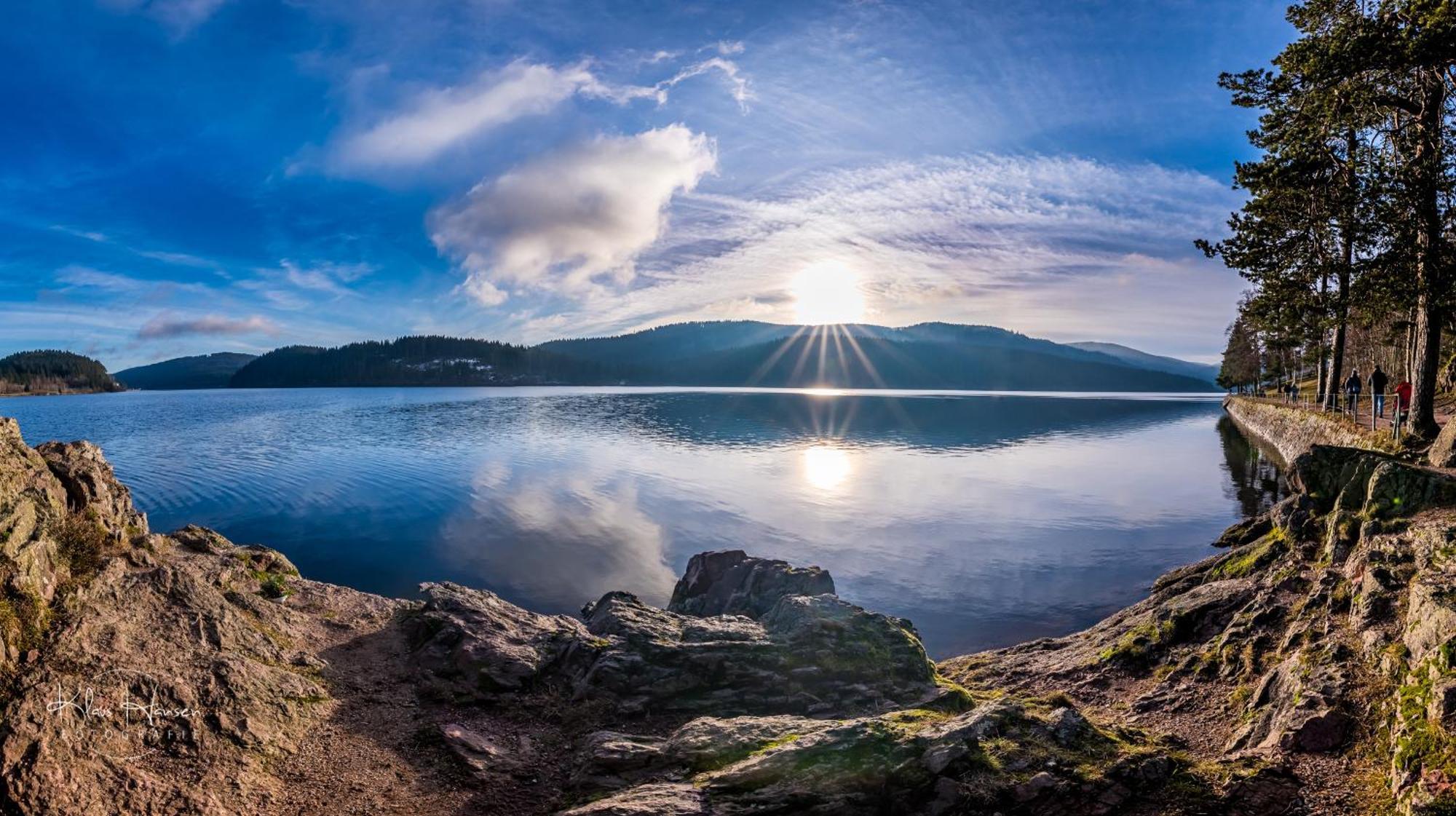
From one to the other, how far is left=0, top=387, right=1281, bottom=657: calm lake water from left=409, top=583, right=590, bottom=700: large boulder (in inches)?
340

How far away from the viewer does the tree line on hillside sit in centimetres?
2025

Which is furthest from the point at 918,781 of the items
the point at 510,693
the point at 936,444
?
the point at 936,444

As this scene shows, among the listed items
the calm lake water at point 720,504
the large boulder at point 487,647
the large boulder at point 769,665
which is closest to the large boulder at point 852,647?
the large boulder at point 769,665

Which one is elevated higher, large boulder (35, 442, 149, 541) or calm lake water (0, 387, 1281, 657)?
large boulder (35, 442, 149, 541)

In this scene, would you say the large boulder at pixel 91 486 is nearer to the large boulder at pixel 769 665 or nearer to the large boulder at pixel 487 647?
the large boulder at pixel 487 647

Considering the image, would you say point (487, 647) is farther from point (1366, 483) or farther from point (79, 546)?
point (1366, 483)

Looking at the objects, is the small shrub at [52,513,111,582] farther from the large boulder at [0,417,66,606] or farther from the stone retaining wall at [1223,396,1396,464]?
the stone retaining wall at [1223,396,1396,464]

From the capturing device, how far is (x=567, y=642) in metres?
15.2

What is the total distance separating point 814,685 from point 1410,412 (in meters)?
26.0

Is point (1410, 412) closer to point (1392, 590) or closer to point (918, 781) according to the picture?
point (1392, 590)

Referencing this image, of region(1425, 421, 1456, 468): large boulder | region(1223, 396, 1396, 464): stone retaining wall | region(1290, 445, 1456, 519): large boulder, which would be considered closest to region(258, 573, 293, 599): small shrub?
region(1290, 445, 1456, 519): large boulder

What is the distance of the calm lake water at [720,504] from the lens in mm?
27297

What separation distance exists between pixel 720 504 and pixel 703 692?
29120 millimetres

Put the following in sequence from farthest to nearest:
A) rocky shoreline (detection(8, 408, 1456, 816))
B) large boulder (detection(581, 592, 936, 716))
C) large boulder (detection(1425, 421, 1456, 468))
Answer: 1. large boulder (detection(1425, 421, 1456, 468))
2. large boulder (detection(581, 592, 936, 716))
3. rocky shoreline (detection(8, 408, 1456, 816))
